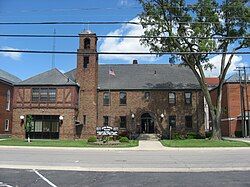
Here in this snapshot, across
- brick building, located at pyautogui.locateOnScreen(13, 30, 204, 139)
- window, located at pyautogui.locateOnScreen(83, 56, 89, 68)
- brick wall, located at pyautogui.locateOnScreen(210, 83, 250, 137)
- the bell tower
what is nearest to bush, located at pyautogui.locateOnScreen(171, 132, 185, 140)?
brick building, located at pyautogui.locateOnScreen(13, 30, 204, 139)

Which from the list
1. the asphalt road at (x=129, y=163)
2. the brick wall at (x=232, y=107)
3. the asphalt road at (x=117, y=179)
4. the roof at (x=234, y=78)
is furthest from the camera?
the roof at (x=234, y=78)

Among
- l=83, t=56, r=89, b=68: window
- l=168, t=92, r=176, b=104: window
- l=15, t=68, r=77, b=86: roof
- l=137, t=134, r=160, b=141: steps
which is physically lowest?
l=137, t=134, r=160, b=141: steps

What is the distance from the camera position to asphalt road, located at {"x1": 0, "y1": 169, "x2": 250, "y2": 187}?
8922 mm

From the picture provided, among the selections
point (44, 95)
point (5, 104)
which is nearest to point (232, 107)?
point (44, 95)

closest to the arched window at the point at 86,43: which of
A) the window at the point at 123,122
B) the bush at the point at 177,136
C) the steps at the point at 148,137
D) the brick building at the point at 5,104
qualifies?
the window at the point at 123,122

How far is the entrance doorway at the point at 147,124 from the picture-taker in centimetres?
3841

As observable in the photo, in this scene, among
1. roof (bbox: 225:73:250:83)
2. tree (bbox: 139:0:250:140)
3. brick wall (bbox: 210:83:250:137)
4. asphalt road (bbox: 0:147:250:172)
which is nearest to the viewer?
asphalt road (bbox: 0:147:250:172)

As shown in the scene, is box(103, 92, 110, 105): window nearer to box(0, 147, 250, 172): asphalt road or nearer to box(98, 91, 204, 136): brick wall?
box(98, 91, 204, 136): brick wall

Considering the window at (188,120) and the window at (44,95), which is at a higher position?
the window at (44,95)

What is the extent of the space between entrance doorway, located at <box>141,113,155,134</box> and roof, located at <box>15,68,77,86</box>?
36.0ft

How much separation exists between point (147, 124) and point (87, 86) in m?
9.93

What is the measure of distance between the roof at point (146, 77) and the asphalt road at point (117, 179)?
27676 millimetres

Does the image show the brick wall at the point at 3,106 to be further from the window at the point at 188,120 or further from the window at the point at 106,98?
the window at the point at 188,120

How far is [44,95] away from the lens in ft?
114
